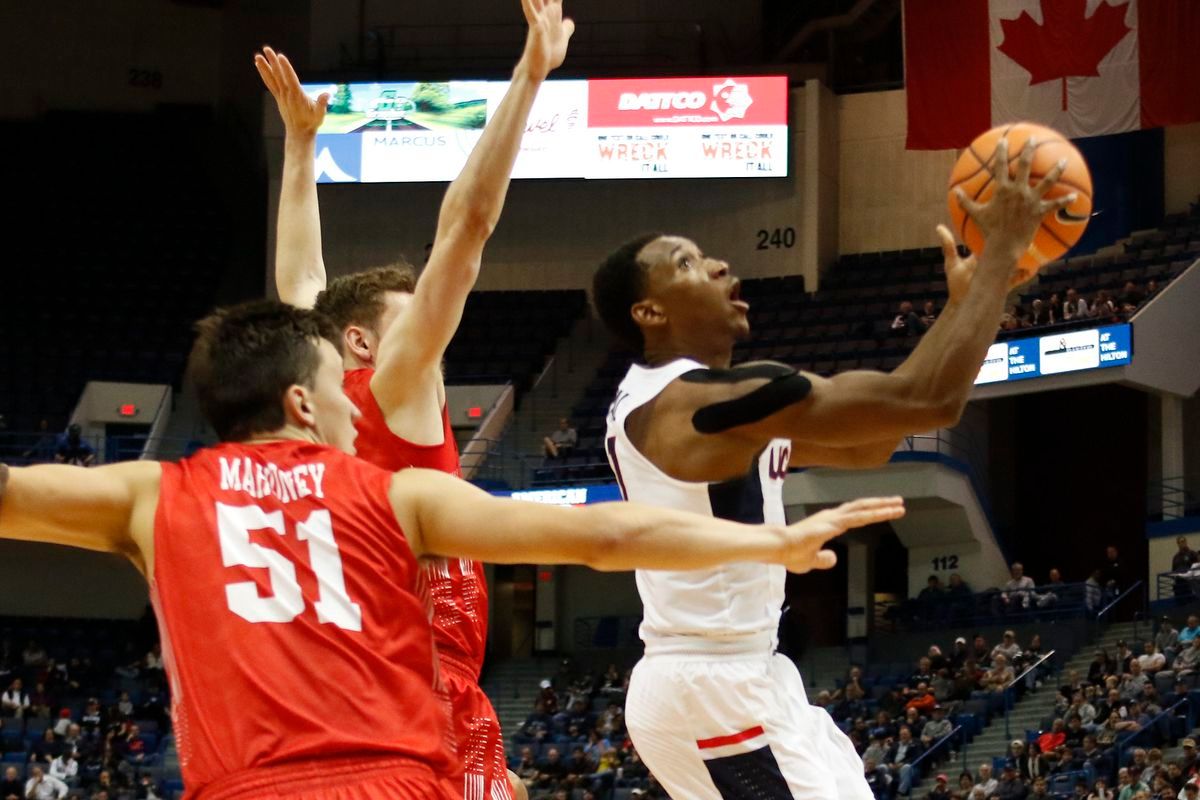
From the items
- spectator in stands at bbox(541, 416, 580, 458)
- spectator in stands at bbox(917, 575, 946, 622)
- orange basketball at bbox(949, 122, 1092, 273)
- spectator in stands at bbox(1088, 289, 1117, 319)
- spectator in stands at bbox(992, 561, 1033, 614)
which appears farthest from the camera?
spectator in stands at bbox(541, 416, 580, 458)

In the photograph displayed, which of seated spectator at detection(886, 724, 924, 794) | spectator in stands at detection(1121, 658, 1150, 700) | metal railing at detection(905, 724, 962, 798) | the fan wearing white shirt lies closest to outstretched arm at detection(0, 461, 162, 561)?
seated spectator at detection(886, 724, 924, 794)

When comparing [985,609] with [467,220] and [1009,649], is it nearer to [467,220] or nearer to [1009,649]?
[1009,649]

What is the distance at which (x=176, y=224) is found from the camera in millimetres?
Answer: 33438

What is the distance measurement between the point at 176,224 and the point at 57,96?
3802 mm

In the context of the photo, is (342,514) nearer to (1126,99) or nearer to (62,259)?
(1126,99)

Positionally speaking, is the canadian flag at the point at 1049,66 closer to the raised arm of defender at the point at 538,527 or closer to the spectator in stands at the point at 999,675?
the spectator in stands at the point at 999,675

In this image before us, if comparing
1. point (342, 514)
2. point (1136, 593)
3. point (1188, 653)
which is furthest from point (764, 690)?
point (1136, 593)

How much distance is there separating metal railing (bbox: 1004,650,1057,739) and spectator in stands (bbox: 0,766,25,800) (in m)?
11.4

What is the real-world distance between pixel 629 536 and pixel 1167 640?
19567mm

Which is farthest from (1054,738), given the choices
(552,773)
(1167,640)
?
(552,773)

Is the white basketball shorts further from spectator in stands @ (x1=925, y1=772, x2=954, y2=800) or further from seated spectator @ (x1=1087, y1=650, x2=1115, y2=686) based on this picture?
seated spectator @ (x1=1087, y1=650, x2=1115, y2=686)

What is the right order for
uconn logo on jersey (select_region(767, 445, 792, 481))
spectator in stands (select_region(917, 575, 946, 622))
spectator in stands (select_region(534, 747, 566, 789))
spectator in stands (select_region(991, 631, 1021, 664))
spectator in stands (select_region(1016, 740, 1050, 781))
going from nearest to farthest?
1. uconn logo on jersey (select_region(767, 445, 792, 481))
2. spectator in stands (select_region(1016, 740, 1050, 781))
3. spectator in stands (select_region(534, 747, 566, 789))
4. spectator in stands (select_region(991, 631, 1021, 664))
5. spectator in stands (select_region(917, 575, 946, 622))

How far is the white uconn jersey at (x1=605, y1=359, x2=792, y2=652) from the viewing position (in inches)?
200

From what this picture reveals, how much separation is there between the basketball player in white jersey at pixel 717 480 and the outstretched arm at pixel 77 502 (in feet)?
6.09
